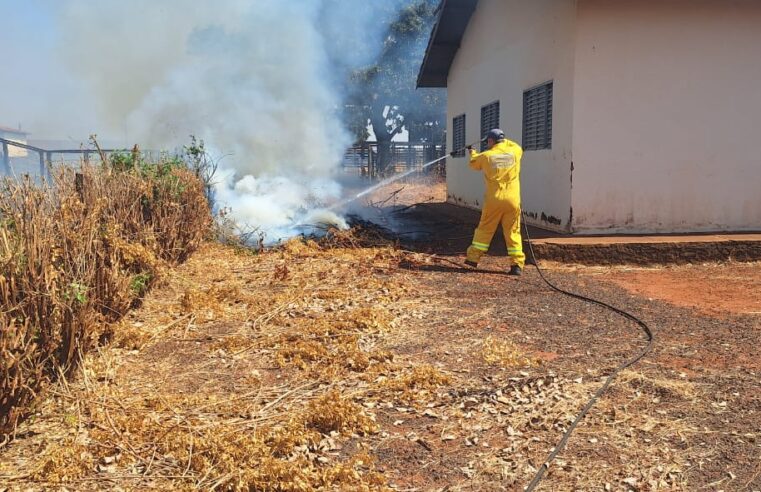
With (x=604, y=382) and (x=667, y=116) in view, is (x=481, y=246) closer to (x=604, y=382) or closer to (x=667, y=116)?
(x=667, y=116)


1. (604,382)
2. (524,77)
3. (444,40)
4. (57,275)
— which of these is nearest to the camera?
(57,275)

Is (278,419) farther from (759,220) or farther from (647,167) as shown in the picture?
(759,220)

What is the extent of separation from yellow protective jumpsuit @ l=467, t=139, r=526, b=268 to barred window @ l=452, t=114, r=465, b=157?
7105 mm

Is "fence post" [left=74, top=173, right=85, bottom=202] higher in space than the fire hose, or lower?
higher

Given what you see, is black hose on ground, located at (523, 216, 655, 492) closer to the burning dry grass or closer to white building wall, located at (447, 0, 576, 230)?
white building wall, located at (447, 0, 576, 230)

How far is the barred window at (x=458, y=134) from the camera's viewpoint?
14953mm

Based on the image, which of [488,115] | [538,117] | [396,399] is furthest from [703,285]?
[488,115]

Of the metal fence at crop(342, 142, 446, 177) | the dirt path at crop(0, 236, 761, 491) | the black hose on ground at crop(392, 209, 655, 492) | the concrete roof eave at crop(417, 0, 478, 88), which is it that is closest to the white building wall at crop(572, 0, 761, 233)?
the black hose on ground at crop(392, 209, 655, 492)

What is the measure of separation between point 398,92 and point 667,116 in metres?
19.1

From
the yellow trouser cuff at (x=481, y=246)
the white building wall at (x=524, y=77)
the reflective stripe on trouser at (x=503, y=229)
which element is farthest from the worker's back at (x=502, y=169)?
the white building wall at (x=524, y=77)

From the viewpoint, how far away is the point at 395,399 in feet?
12.8

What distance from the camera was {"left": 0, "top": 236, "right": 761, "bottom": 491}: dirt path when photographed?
3002mm

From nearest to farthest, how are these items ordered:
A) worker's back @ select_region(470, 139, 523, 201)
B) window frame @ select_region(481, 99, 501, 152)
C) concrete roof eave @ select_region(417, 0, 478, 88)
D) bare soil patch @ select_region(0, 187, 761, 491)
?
bare soil patch @ select_region(0, 187, 761, 491)
worker's back @ select_region(470, 139, 523, 201)
window frame @ select_region(481, 99, 501, 152)
concrete roof eave @ select_region(417, 0, 478, 88)

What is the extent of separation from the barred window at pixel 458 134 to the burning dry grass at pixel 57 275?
400 inches
